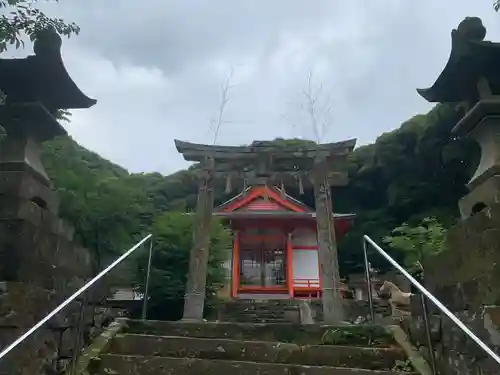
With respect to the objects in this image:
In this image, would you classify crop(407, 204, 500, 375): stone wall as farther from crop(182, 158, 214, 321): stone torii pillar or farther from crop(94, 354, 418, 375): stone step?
crop(182, 158, 214, 321): stone torii pillar

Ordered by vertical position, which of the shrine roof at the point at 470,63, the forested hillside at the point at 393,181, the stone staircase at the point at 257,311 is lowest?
the stone staircase at the point at 257,311

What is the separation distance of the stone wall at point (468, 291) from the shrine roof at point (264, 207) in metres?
13.2

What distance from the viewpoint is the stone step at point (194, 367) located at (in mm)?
3510

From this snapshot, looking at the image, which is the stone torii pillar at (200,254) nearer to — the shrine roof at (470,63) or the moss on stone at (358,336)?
the moss on stone at (358,336)

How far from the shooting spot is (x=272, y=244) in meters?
18.2

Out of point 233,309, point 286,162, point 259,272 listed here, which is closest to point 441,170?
point 259,272

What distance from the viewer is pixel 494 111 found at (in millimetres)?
3668

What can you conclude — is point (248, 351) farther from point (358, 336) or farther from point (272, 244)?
point (272, 244)

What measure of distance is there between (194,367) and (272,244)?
48.1 feet

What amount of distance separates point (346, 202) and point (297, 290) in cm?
777

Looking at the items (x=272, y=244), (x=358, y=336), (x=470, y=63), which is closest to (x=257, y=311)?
(x=272, y=244)

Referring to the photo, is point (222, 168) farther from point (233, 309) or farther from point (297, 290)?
point (297, 290)

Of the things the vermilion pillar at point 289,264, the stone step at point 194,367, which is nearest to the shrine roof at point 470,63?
the stone step at point 194,367

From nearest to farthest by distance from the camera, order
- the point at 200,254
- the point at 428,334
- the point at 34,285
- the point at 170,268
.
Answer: the point at 34,285 → the point at 428,334 → the point at 200,254 → the point at 170,268
